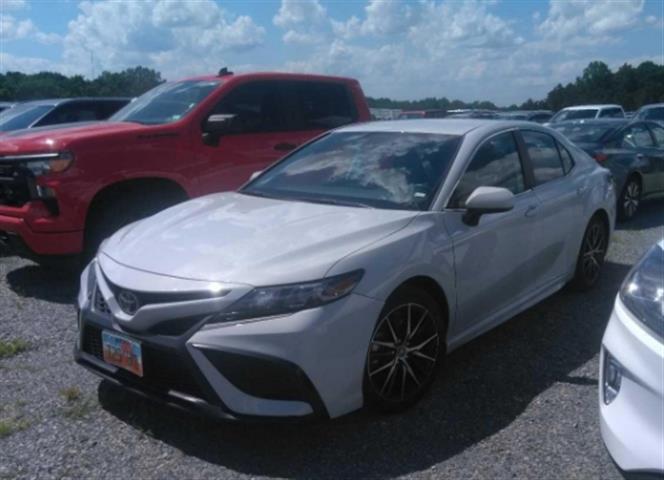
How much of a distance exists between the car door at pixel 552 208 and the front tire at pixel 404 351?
→ 4.44 feet

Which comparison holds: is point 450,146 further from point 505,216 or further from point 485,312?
point 485,312

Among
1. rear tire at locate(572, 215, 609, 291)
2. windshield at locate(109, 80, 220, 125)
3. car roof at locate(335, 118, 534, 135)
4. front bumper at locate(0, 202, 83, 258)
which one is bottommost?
rear tire at locate(572, 215, 609, 291)

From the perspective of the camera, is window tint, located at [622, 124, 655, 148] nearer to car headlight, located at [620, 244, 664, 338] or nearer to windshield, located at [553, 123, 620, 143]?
windshield, located at [553, 123, 620, 143]

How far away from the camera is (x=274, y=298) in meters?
3.13

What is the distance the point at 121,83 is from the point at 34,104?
893 inches

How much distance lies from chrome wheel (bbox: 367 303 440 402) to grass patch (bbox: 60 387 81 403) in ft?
5.45

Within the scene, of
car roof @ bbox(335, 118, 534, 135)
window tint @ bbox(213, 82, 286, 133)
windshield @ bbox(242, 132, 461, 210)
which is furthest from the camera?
window tint @ bbox(213, 82, 286, 133)

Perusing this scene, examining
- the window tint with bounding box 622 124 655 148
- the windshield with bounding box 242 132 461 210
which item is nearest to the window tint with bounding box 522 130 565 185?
the windshield with bounding box 242 132 461 210

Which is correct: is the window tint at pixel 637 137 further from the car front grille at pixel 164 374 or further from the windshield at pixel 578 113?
the windshield at pixel 578 113

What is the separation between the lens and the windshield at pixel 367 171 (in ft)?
13.7

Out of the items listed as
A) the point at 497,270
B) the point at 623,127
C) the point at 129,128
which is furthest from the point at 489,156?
the point at 623,127

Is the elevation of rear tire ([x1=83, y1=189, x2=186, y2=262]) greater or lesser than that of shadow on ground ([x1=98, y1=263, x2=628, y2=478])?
greater

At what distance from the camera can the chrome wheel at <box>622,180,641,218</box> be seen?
9.89 meters

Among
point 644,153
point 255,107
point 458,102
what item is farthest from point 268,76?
point 458,102
